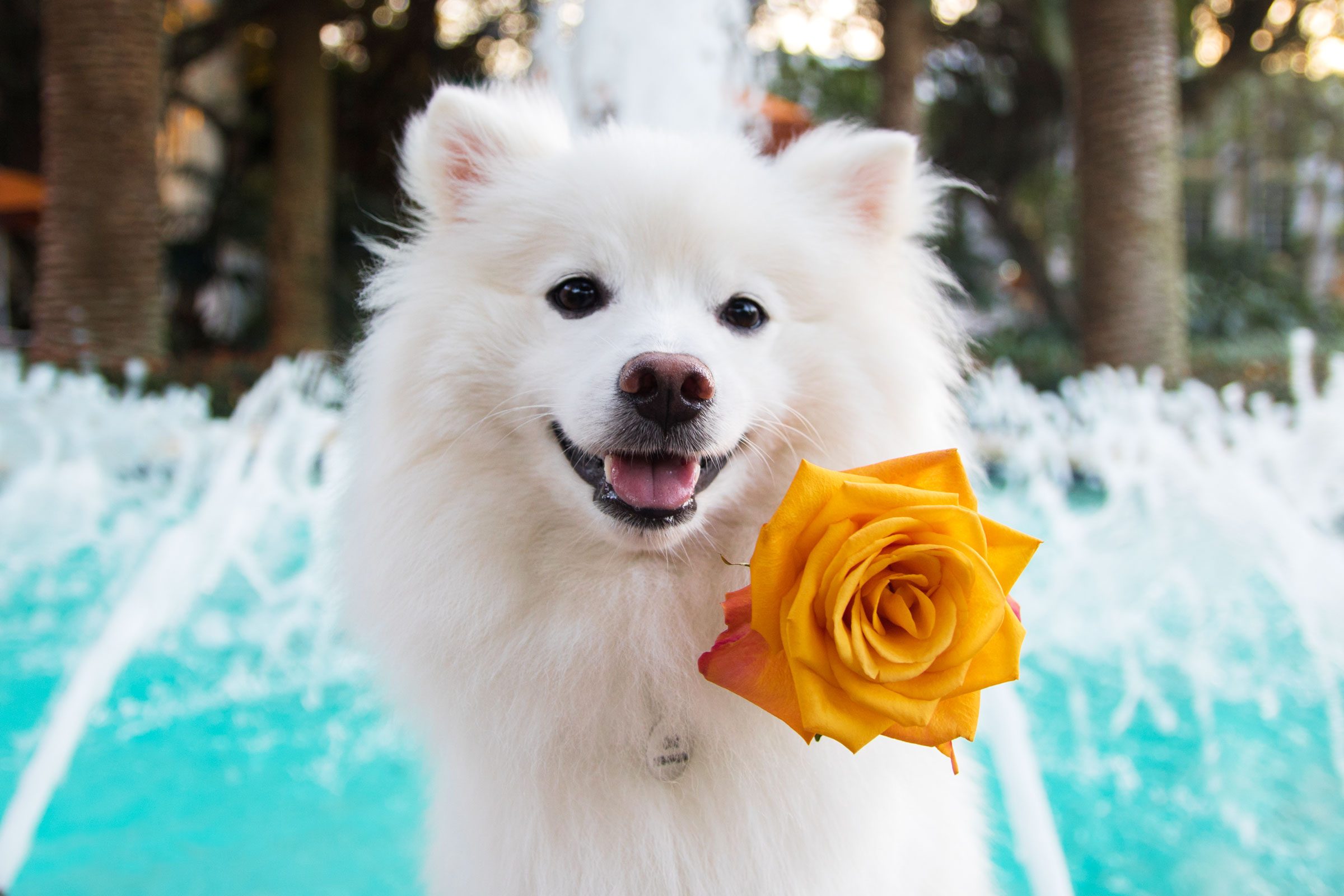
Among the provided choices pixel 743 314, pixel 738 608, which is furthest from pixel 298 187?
pixel 738 608

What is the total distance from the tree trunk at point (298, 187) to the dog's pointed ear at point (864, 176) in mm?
9176

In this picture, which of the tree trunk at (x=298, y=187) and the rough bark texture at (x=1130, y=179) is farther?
the tree trunk at (x=298, y=187)

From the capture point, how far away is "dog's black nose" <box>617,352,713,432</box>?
1.42m

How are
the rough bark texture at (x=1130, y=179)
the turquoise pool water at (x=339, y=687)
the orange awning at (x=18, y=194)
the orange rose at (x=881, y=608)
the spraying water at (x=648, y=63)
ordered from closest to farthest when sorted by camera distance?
the orange rose at (x=881, y=608) → the turquoise pool water at (x=339, y=687) → the spraying water at (x=648, y=63) → the rough bark texture at (x=1130, y=179) → the orange awning at (x=18, y=194)

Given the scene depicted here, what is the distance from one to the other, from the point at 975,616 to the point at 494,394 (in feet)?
3.17

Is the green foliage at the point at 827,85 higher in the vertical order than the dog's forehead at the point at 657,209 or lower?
lower

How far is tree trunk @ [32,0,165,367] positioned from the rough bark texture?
793 cm

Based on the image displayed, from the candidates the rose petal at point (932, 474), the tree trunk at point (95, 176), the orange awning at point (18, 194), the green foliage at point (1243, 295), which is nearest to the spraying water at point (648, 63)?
the rose petal at point (932, 474)

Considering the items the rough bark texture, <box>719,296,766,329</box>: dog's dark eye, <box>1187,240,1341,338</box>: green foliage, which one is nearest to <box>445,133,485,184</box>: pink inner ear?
<box>719,296,766,329</box>: dog's dark eye

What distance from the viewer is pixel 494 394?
1.68 metres

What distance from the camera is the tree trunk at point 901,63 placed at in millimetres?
10672

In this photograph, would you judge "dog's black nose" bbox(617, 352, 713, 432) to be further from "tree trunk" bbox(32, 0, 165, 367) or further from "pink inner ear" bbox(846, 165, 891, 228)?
"tree trunk" bbox(32, 0, 165, 367)

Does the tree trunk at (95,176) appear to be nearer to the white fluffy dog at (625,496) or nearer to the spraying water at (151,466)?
the spraying water at (151,466)

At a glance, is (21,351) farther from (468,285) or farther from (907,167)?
(907,167)
